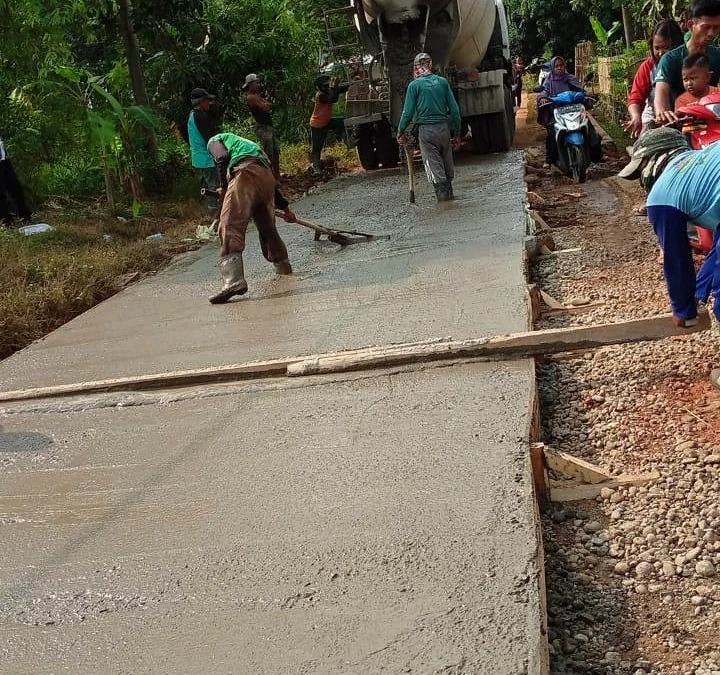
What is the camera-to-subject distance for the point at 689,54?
4.93 m

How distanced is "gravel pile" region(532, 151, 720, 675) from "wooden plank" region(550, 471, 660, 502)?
0.08 feet

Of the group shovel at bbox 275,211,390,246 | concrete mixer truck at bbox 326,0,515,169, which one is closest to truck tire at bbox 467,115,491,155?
concrete mixer truck at bbox 326,0,515,169

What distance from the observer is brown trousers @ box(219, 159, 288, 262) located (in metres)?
6.06

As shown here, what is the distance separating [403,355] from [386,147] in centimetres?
942

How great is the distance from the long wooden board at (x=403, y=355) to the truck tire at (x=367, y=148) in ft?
29.0

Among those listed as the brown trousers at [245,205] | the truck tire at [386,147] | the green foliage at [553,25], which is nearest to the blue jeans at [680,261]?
the brown trousers at [245,205]

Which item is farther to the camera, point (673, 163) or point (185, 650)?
point (673, 163)

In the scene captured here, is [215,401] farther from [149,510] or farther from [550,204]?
[550,204]

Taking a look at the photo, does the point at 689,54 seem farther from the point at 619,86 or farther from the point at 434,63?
the point at 619,86

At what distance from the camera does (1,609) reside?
2.52m

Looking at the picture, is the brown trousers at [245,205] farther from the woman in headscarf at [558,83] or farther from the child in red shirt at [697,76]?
the woman in headscarf at [558,83]

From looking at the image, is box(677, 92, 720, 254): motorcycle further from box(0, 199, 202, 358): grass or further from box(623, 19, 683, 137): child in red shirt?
box(0, 199, 202, 358): grass

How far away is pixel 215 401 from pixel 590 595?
2.09 meters

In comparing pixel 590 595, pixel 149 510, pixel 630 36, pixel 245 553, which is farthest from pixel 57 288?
pixel 630 36
